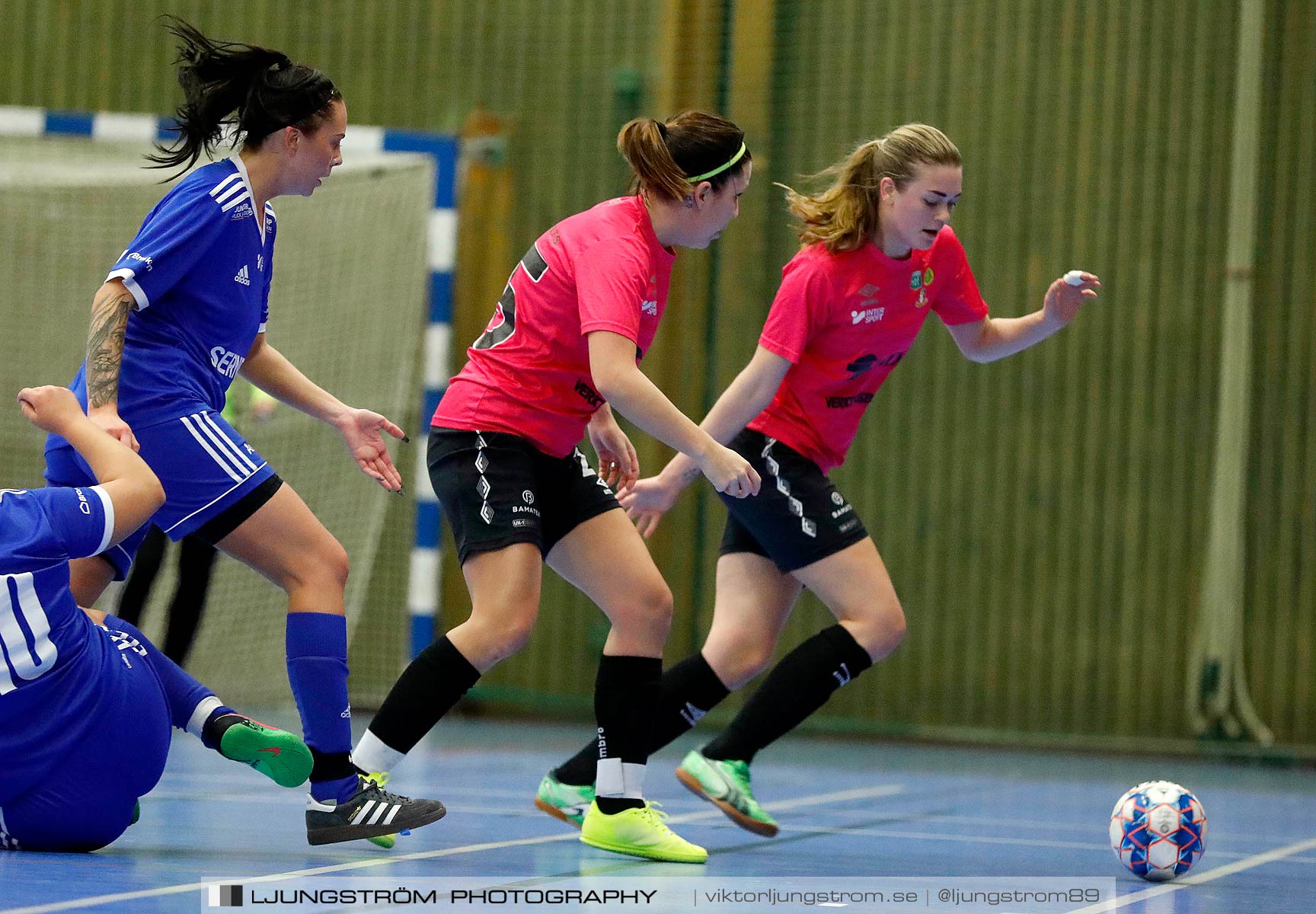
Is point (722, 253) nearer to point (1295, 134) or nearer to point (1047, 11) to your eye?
point (1047, 11)

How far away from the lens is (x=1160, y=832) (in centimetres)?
361

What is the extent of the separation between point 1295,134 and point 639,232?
4825mm

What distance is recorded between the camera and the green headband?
12.1ft

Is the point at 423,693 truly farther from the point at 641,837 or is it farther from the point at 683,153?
the point at 683,153

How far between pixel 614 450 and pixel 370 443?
613 mm

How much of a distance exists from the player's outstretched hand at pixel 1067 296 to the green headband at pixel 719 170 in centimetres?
104

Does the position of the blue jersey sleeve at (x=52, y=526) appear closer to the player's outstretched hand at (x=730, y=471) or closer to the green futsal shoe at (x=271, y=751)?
the green futsal shoe at (x=271, y=751)

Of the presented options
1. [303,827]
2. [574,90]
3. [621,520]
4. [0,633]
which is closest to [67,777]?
[0,633]

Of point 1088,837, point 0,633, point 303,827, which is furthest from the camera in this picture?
point 1088,837

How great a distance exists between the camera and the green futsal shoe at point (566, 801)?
13.4 feet

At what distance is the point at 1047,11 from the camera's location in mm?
7789

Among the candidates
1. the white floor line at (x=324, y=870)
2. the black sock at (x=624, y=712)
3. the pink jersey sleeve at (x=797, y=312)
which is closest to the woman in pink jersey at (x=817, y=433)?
the pink jersey sleeve at (x=797, y=312)

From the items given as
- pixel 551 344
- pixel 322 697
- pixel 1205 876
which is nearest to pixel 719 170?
pixel 551 344

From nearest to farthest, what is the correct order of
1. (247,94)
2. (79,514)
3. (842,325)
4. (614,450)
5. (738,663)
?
(79,514)
(247,94)
(614,450)
(842,325)
(738,663)
